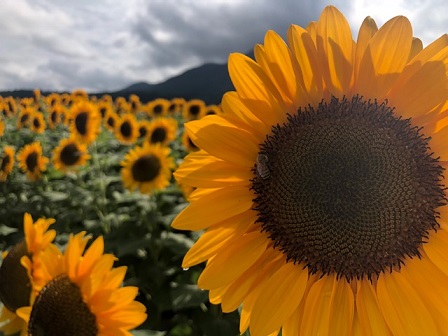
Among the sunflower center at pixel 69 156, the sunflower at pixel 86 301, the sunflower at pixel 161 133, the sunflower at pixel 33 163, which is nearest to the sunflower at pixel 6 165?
the sunflower at pixel 33 163

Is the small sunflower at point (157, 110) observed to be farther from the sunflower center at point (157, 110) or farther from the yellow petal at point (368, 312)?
the yellow petal at point (368, 312)

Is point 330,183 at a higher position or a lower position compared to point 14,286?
higher

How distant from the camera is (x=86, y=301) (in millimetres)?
2371

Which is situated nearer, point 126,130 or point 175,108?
point 126,130

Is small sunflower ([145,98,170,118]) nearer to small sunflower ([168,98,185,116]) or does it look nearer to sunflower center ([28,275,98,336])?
small sunflower ([168,98,185,116])

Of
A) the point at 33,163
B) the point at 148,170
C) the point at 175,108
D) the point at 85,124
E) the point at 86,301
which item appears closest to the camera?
the point at 86,301

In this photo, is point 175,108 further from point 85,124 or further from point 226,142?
point 226,142

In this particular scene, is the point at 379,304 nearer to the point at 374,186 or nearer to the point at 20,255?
the point at 374,186

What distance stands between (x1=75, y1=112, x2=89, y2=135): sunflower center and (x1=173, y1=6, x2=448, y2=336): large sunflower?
25.2ft

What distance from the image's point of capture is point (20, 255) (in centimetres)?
276

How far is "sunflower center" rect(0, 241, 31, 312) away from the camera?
2.66m

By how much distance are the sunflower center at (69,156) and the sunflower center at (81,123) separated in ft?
2.96

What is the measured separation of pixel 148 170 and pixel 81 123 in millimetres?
3019

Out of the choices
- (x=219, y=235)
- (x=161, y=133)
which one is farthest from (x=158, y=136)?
(x=219, y=235)
